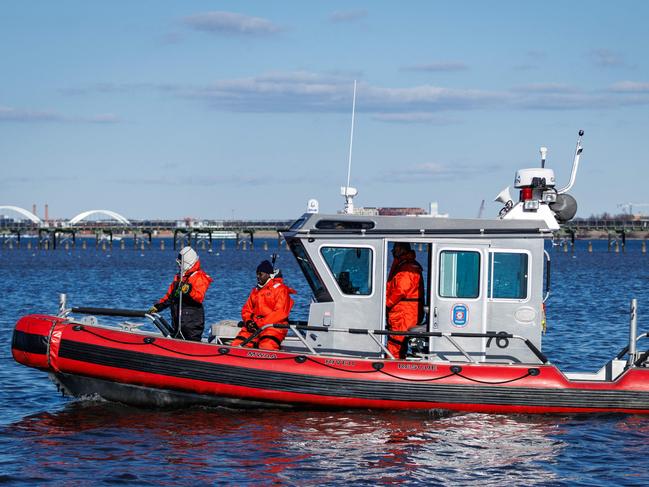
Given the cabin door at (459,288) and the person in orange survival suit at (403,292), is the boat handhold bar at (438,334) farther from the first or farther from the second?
the person in orange survival suit at (403,292)

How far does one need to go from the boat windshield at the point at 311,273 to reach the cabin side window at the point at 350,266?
23 cm

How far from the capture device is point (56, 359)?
13.2 meters

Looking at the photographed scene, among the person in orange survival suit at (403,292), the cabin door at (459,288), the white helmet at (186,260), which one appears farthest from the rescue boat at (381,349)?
the white helmet at (186,260)

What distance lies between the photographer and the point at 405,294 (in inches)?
518

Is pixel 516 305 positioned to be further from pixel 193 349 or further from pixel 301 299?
pixel 301 299

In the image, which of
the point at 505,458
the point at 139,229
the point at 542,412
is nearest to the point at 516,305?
the point at 542,412

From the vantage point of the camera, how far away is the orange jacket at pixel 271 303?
13.1 meters

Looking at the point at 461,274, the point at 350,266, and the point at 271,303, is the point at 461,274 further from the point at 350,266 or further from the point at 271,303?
the point at 271,303

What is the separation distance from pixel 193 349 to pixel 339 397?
2030 mm

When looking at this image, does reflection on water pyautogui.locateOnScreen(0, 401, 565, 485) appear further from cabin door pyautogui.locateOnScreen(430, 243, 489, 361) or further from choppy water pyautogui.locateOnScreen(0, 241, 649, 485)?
cabin door pyautogui.locateOnScreen(430, 243, 489, 361)

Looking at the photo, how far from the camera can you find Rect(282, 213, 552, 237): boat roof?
1302 centimetres

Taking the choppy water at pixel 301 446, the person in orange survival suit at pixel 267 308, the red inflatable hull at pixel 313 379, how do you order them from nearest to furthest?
the choppy water at pixel 301 446
the red inflatable hull at pixel 313 379
the person in orange survival suit at pixel 267 308

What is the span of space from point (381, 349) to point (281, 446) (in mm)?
2178

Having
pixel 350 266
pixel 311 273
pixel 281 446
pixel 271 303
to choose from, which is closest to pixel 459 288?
pixel 350 266
